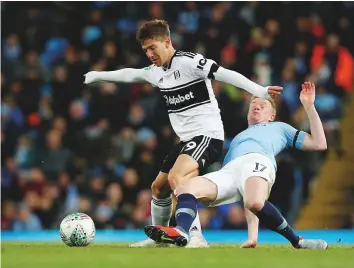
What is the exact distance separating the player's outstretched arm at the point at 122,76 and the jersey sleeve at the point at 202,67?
0.66m

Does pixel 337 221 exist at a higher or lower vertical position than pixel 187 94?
lower

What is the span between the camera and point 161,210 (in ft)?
27.5

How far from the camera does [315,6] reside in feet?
48.1

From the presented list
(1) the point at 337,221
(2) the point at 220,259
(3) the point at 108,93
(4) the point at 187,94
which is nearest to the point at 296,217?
(1) the point at 337,221

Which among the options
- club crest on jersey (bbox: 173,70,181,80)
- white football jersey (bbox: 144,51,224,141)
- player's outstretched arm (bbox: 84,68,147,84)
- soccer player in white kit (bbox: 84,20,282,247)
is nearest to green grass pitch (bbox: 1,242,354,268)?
soccer player in white kit (bbox: 84,20,282,247)

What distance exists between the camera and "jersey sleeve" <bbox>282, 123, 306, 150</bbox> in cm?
761

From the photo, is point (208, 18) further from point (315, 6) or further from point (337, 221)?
point (337, 221)

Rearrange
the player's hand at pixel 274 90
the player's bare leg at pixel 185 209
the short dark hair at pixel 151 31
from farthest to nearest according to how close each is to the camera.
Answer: the short dark hair at pixel 151 31, the player's hand at pixel 274 90, the player's bare leg at pixel 185 209

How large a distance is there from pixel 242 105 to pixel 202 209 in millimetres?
1508

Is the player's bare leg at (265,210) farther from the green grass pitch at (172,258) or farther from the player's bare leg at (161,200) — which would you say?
the player's bare leg at (161,200)

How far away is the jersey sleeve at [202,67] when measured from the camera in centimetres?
769

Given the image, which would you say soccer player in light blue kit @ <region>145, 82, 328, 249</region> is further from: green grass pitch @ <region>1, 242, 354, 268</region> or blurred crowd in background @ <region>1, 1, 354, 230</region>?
blurred crowd in background @ <region>1, 1, 354, 230</region>

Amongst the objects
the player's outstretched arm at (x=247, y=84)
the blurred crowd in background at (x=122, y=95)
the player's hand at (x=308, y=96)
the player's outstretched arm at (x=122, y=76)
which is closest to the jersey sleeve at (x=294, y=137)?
the player's hand at (x=308, y=96)

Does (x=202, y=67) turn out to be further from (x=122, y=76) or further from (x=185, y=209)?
(x=185, y=209)
